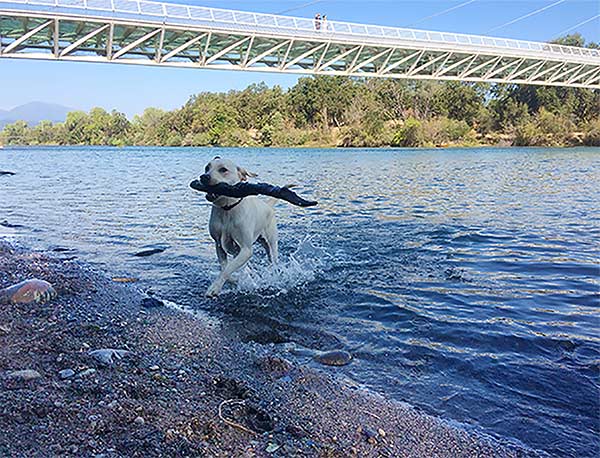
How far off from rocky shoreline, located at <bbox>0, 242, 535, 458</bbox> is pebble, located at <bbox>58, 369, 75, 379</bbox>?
22 mm

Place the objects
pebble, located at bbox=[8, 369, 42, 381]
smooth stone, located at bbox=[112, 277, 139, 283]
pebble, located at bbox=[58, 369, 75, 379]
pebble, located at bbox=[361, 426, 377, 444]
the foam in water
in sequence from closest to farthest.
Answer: pebble, located at bbox=[361, 426, 377, 444] → pebble, located at bbox=[8, 369, 42, 381] → pebble, located at bbox=[58, 369, 75, 379] → the foam in water → smooth stone, located at bbox=[112, 277, 139, 283]

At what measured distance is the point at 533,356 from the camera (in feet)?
15.2

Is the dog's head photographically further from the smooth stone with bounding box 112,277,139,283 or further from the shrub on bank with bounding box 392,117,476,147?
the shrub on bank with bounding box 392,117,476,147

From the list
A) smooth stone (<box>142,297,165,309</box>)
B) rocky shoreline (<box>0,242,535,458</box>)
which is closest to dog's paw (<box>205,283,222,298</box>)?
smooth stone (<box>142,297,165,309</box>)

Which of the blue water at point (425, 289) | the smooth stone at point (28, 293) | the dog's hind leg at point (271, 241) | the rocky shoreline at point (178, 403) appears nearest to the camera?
the rocky shoreline at point (178, 403)

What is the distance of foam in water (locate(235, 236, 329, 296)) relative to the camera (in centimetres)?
683

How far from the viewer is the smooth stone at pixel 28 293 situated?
546 cm

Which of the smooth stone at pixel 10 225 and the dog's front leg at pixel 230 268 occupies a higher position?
the dog's front leg at pixel 230 268

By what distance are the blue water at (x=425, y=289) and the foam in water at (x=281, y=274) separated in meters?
0.03

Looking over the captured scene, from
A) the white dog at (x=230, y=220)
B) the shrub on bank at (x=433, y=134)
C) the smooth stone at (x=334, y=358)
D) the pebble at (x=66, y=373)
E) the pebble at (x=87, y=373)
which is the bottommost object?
the smooth stone at (x=334, y=358)

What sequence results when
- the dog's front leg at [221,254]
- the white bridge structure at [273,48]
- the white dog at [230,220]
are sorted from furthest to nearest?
the white bridge structure at [273,48] < the dog's front leg at [221,254] < the white dog at [230,220]

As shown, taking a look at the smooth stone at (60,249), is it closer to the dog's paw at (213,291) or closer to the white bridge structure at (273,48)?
the dog's paw at (213,291)

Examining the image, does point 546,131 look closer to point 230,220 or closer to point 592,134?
point 592,134

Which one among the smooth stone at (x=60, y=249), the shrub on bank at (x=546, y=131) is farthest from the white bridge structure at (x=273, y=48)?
the smooth stone at (x=60, y=249)
